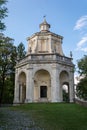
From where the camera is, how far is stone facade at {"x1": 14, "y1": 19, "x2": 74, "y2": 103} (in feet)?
123

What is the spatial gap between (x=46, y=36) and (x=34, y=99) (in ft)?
41.4

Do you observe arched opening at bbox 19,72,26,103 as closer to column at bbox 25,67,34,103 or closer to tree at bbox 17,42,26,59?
column at bbox 25,67,34,103

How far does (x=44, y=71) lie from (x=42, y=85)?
2654mm

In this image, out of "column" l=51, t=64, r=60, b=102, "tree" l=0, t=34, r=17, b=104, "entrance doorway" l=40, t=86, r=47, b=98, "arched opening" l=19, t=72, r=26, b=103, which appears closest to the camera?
"column" l=51, t=64, r=60, b=102

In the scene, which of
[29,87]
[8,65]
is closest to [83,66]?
[29,87]

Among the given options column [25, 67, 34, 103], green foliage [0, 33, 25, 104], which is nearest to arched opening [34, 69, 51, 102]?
column [25, 67, 34, 103]

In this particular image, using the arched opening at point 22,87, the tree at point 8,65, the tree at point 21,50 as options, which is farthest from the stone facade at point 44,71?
the tree at point 21,50

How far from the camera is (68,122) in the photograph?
57.8 ft

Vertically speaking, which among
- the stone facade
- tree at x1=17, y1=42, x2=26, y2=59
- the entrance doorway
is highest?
tree at x1=17, y1=42, x2=26, y2=59

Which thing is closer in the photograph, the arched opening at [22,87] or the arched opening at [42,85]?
the arched opening at [42,85]

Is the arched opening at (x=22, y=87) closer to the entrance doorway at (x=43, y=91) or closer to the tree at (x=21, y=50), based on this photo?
the entrance doorway at (x=43, y=91)

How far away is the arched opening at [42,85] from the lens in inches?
1577

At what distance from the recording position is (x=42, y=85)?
1615 inches

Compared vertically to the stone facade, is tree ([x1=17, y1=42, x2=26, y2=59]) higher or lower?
higher
